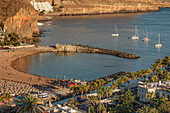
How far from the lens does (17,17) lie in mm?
131375

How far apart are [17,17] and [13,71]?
56.0 metres

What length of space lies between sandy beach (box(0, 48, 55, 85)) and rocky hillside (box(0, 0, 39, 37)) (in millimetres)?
26410

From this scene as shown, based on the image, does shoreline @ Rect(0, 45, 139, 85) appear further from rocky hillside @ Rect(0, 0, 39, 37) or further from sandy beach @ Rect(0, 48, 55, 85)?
rocky hillside @ Rect(0, 0, 39, 37)

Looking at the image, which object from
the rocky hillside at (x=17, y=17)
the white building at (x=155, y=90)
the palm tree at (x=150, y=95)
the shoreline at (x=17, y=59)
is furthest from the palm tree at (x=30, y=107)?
the rocky hillside at (x=17, y=17)

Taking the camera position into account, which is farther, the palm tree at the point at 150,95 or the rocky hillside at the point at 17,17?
the rocky hillside at the point at 17,17

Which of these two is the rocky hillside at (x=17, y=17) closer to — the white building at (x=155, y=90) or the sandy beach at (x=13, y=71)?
the sandy beach at (x=13, y=71)

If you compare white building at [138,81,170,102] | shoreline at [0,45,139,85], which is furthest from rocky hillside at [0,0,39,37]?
white building at [138,81,170,102]

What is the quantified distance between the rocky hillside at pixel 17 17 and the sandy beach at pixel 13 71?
26.4 m

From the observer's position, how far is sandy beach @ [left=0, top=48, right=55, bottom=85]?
71312 millimetres

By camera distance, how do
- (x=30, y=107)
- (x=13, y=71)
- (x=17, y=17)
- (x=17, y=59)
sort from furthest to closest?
(x=17, y=17), (x=17, y=59), (x=13, y=71), (x=30, y=107)

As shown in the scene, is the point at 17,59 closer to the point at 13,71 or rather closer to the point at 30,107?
the point at 13,71

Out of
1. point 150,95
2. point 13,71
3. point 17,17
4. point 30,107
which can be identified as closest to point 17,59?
point 13,71

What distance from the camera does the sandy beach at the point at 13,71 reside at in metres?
71.3

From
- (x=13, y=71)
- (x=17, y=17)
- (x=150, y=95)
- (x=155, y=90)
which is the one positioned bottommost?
(x=13, y=71)
